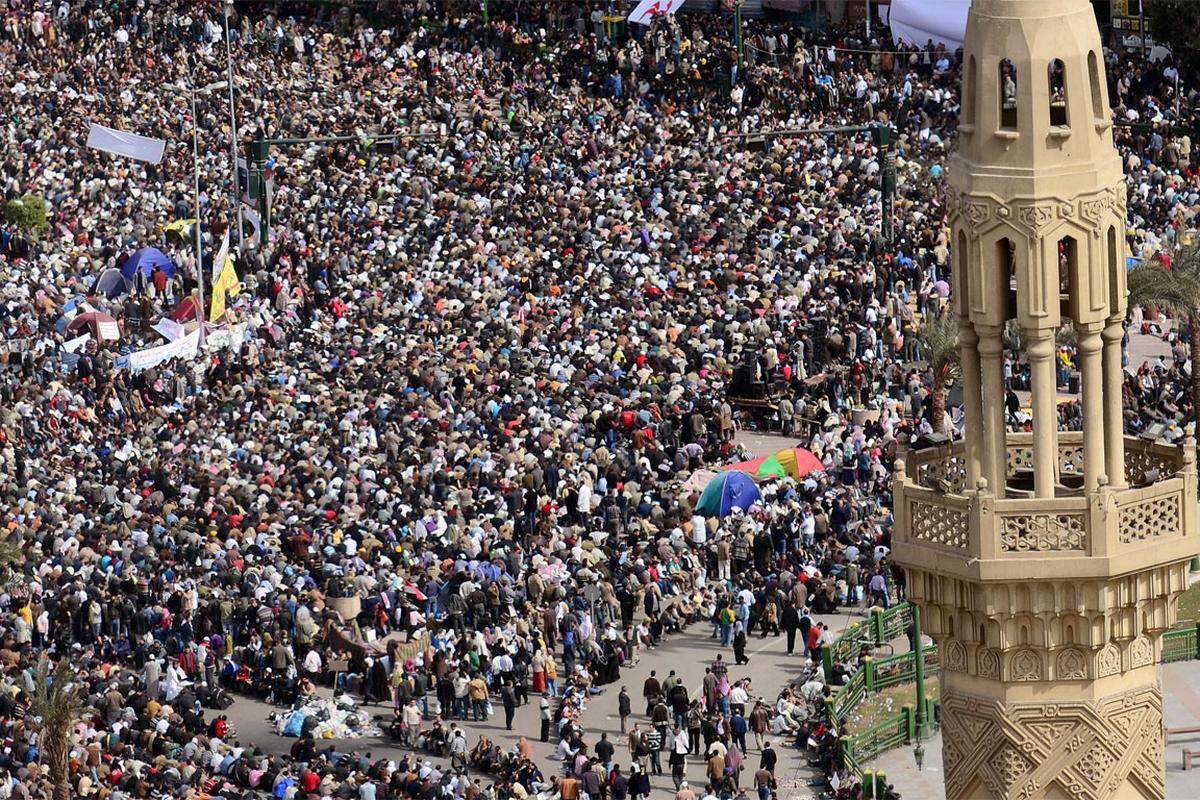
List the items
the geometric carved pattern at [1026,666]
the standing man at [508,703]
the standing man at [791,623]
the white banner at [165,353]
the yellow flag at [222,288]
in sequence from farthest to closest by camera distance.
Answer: the yellow flag at [222,288] < the white banner at [165,353] < the standing man at [791,623] < the standing man at [508,703] < the geometric carved pattern at [1026,666]

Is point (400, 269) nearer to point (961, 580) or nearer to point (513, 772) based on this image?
point (513, 772)

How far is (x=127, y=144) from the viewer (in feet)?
254

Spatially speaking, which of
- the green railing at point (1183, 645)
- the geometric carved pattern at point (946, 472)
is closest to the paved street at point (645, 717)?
the green railing at point (1183, 645)

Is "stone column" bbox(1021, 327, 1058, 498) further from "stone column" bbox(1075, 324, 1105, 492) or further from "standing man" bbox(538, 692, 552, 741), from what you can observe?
"standing man" bbox(538, 692, 552, 741)

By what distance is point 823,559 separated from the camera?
5200 cm

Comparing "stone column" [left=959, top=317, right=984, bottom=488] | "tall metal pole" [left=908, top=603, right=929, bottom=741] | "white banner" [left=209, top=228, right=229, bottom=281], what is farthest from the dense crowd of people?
"stone column" [left=959, top=317, right=984, bottom=488]

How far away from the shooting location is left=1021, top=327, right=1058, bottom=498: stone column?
21984mm

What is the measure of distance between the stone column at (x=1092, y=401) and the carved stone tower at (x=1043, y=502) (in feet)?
0.05

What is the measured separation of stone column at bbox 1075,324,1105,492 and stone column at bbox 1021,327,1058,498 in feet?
0.74

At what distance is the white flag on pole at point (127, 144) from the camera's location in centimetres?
7725

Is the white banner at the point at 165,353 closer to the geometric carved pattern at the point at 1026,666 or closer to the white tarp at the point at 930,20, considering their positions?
the white tarp at the point at 930,20

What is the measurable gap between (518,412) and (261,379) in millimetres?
7057

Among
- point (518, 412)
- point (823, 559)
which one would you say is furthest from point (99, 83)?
point (823, 559)

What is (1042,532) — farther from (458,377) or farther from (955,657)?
(458,377)
